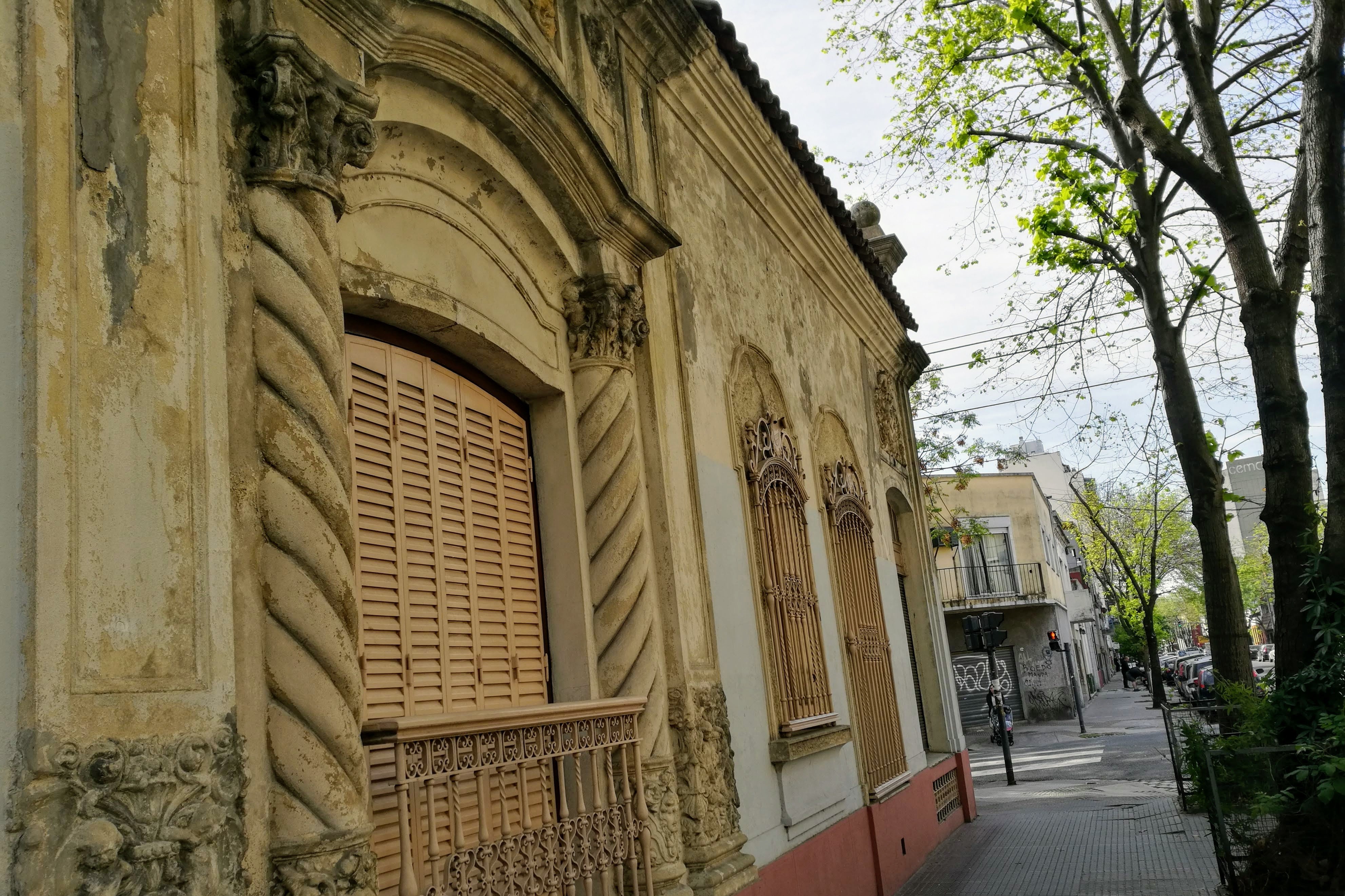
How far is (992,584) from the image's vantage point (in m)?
37.3

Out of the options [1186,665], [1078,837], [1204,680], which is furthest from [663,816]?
[1186,665]

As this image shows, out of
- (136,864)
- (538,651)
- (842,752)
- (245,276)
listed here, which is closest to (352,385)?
(245,276)

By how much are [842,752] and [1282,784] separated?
3.18 m

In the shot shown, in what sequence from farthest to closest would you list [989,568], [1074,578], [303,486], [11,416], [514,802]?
1. [1074,578]
2. [989,568]
3. [514,802]
4. [303,486]
5. [11,416]

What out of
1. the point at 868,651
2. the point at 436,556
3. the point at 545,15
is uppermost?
Answer: the point at 545,15

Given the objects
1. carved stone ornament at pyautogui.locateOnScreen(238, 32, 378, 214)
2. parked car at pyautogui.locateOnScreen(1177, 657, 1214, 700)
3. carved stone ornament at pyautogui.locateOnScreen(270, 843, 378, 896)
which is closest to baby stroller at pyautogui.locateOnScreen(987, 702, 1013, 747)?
parked car at pyautogui.locateOnScreen(1177, 657, 1214, 700)

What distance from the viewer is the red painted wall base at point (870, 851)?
7.22 m

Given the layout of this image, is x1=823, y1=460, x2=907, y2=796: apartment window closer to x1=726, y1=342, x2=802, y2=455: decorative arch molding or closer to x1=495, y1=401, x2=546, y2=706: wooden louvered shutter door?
x1=726, y1=342, x2=802, y2=455: decorative arch molding

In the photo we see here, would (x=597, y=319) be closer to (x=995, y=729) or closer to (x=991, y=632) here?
(x=991, y=632)

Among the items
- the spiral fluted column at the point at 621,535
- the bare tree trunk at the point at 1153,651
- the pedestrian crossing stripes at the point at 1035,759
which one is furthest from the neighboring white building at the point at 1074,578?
the spiral fluted column at the point at 621,535

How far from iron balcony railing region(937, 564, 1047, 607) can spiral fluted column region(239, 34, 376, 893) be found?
33.9 m

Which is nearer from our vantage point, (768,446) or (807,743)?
(807,743)

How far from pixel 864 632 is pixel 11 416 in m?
8.80

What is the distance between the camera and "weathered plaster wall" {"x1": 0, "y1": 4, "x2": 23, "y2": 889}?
2.54m
